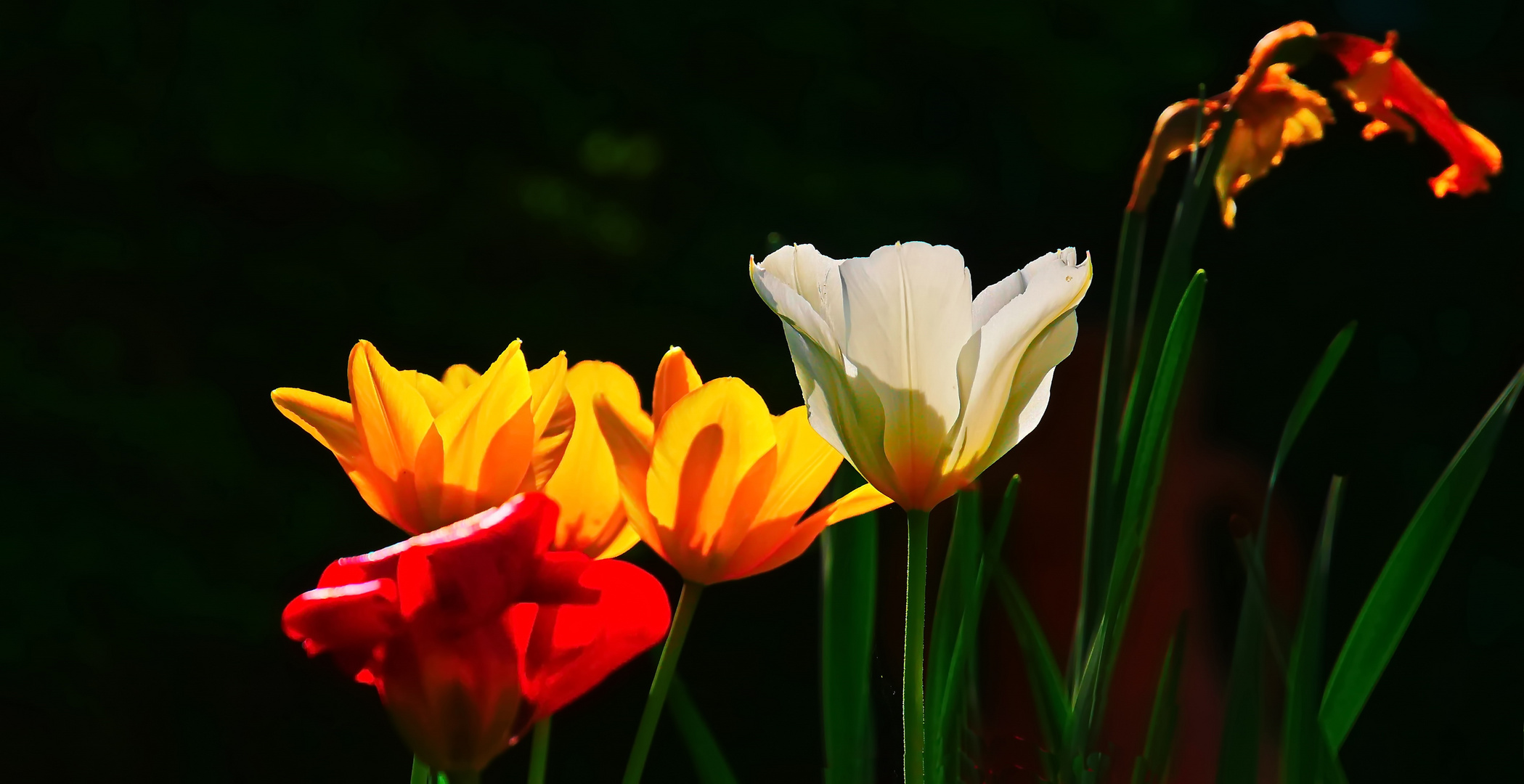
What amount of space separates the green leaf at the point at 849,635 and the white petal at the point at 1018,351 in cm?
11

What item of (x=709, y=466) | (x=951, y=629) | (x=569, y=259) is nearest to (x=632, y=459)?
(x=709, y=466)

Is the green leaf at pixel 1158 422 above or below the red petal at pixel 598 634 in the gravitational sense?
above

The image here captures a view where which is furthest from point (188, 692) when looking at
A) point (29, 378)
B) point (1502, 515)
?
point (1502, 515)

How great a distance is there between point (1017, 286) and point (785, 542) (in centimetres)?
→ 9

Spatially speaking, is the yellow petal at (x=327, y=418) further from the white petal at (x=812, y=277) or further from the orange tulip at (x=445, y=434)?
A: the white petal at (x=812, y=277)

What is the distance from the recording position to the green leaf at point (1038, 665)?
0.38 meters

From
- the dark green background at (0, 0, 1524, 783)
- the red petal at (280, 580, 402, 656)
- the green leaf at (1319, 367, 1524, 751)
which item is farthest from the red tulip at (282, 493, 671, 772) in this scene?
the dark green background at (0, 0, 1524, 783)

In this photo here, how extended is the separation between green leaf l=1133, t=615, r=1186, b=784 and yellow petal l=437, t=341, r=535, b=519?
197 mm

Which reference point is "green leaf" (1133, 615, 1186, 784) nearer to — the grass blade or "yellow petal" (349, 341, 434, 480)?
the grass blade

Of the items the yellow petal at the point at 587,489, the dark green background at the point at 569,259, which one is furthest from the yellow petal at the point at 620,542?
the dark green background at the point at 569,259

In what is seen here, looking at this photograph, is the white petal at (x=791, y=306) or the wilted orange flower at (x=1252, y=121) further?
the wilted orange flower at (x=1252, y=121)

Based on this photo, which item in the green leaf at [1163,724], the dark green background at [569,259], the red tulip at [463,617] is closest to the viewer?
the red tulip at [463,617]

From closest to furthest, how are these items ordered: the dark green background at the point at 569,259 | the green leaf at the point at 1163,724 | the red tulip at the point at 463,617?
the red tulip at the point at 463,617, the green leaf at the point at 1163,724, the dark green background at the point at 569,259

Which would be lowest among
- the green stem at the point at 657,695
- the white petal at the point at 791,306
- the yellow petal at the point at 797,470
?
the green stem at the point at 657,695
